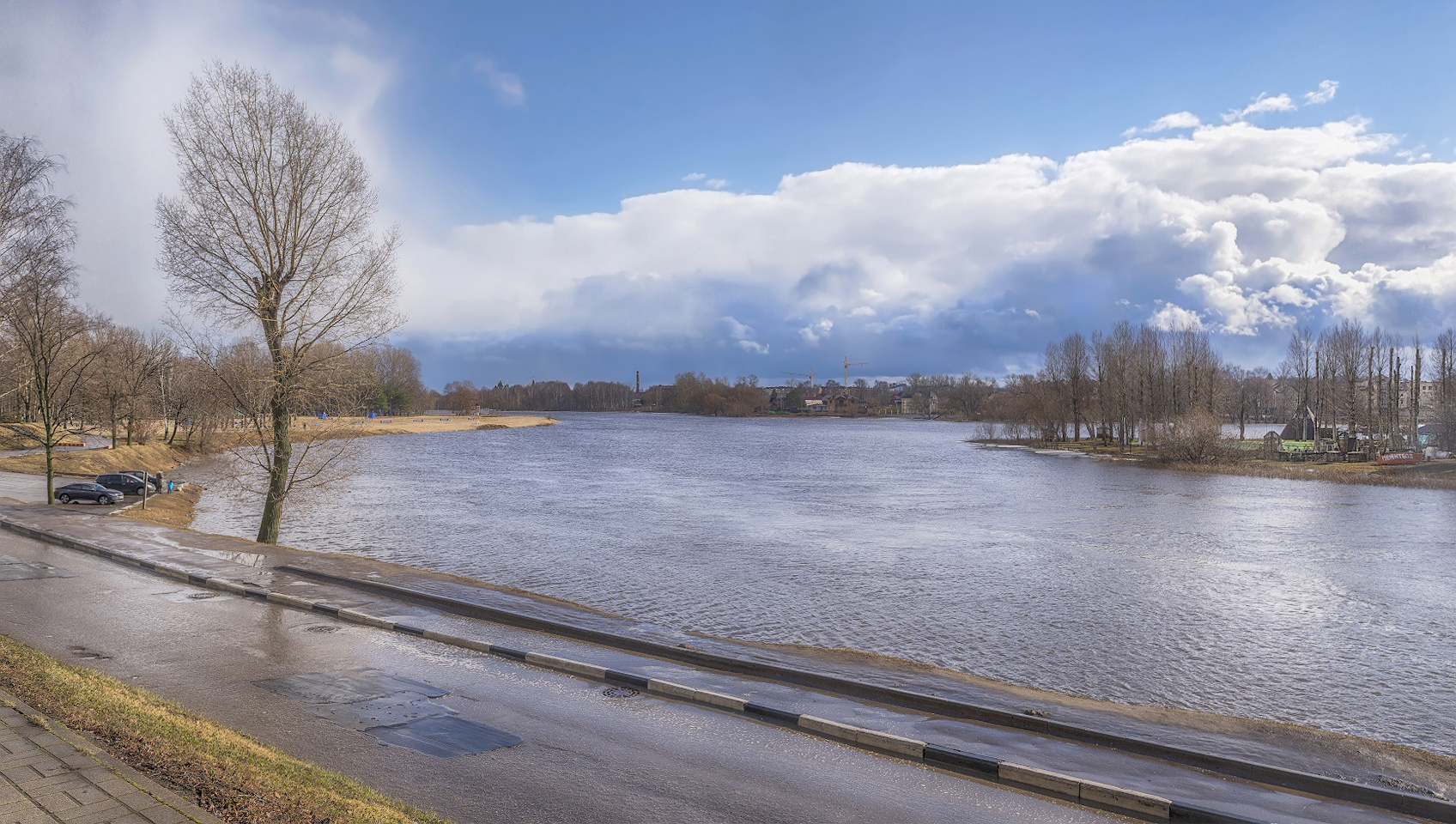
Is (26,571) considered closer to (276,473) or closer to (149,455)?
(276,473)

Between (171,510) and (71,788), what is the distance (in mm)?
38643

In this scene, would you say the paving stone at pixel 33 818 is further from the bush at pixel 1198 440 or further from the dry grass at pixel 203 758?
the bush at pixel 1198 440

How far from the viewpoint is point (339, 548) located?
30016mm

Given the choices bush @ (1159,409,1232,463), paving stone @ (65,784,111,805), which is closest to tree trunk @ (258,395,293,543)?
paving stone @ (65,784,111,805)

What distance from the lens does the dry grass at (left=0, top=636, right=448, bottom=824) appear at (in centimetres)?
626

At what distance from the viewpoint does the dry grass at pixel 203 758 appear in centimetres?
626

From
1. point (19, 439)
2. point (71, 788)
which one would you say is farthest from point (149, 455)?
point (71, 788)

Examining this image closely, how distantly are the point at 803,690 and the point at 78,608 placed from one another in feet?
45.0

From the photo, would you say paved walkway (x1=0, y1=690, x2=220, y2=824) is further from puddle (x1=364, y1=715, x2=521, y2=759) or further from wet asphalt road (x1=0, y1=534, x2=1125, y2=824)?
puddle (x1=364, y1=715, x2=521, y2=759)

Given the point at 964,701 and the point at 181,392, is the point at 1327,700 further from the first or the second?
the point at 181,392

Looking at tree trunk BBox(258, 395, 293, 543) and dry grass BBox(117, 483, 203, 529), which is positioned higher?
tree trunk BBox(258, 395, 293, 543)

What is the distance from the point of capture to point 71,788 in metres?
6.11

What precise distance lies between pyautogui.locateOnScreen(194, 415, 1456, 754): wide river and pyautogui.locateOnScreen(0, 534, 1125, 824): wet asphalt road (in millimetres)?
8271

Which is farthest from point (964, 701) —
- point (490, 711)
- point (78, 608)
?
point (78, 608)
